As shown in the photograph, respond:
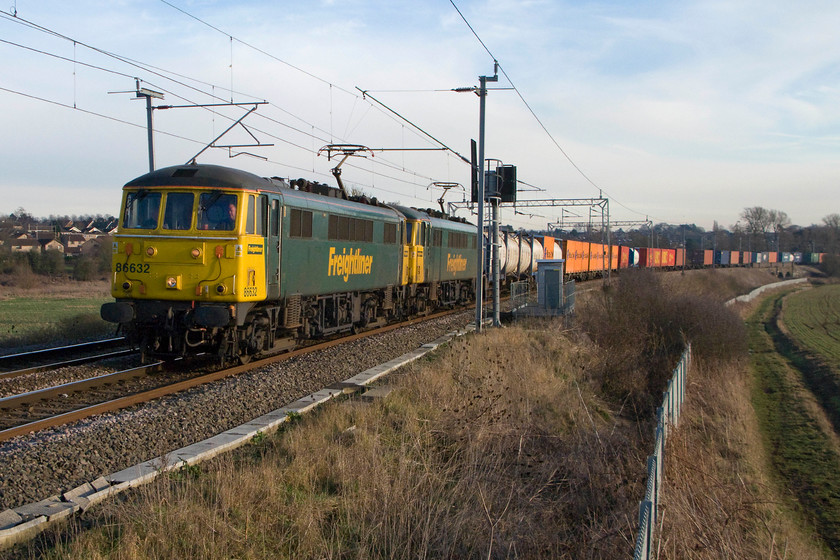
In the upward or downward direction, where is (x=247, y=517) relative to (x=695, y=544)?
upward

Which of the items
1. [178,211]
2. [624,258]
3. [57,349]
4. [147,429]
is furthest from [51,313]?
[624,258]

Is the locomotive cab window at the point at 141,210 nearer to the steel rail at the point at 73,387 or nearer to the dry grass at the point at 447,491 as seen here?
the steel rail at the point at 73,387

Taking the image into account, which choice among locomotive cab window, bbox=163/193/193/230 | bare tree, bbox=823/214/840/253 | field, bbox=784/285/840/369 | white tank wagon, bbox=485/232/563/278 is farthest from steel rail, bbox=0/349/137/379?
bare tree, bbox=823/214/840/253

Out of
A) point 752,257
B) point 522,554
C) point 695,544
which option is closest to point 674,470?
point 695,544

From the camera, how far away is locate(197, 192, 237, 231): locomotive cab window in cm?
1168

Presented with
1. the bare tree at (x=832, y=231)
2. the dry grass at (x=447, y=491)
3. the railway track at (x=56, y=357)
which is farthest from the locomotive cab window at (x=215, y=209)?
the bare tree at (x=832, y=231)

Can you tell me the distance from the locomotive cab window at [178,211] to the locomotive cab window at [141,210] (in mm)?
204

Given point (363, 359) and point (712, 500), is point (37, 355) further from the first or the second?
point (712, 500)

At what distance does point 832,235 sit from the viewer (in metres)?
123

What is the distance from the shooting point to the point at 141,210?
39.4 feet

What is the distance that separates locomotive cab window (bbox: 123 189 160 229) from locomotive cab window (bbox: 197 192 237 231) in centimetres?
83

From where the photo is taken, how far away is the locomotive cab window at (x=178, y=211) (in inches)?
463

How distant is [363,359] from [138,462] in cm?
667

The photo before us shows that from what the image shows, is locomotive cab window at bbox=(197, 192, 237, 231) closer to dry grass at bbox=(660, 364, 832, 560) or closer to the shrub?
dry grass at bbox=(660, 364, 832, 560)
